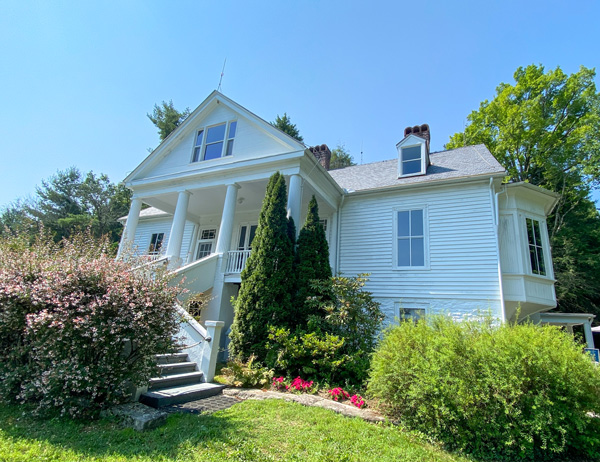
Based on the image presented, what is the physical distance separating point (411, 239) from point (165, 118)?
2852 centimetres

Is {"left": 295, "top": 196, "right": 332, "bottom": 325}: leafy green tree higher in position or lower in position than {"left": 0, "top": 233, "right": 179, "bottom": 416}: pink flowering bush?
higher

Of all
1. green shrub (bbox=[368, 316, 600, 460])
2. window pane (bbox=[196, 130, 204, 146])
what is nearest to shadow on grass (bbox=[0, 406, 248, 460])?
green shrub (bbox=[368, 316, 600, 460])

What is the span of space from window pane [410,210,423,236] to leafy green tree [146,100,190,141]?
26.5 metres

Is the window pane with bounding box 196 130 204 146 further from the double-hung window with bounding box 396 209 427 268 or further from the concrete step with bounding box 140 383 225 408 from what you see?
the concrete step with bounding box 140 383 225 408

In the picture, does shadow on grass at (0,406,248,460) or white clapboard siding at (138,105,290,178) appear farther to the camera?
white clapboard siding at (138,105,290,178)

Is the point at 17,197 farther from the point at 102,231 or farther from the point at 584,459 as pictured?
the point at 584,459

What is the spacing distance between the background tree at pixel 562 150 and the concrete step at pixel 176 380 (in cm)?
2036

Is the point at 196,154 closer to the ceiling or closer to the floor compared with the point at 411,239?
closer to the ceiling

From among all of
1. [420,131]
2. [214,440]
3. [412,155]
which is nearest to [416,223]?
[412,155]

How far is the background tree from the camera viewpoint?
58.1 ft

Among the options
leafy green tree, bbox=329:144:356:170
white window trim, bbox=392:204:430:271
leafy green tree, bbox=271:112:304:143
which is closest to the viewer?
white window trim, bbox=392:204:430:271

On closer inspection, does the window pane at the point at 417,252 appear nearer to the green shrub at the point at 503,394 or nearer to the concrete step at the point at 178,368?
the green shrub at the point at 503,394

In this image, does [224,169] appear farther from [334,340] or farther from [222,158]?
[334,340]

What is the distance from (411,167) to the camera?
11.7m
